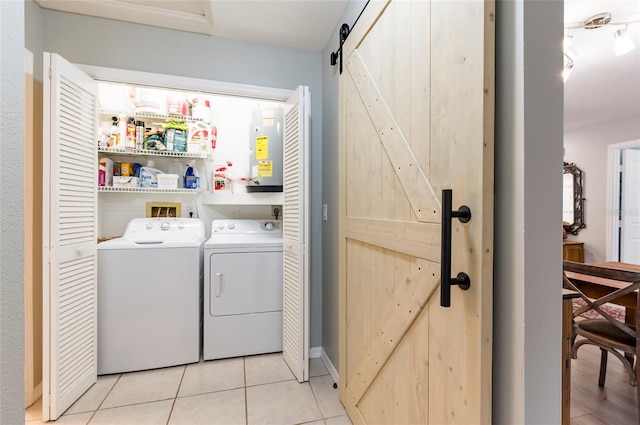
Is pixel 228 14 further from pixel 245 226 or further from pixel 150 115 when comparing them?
pixel 245 226

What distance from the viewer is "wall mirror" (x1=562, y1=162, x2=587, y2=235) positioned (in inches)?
173

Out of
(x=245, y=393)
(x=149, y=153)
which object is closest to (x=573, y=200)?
(x=245, y=393)

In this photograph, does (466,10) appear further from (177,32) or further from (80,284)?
(80,284)

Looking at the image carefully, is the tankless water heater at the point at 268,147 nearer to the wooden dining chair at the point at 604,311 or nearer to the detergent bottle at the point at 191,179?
the detergent bottle at the point at 191,179

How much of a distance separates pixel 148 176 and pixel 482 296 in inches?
104

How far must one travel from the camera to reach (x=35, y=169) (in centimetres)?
179

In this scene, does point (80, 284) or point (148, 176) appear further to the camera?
point (148, 176)

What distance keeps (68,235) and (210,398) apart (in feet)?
4.37

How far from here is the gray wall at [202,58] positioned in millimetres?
1964

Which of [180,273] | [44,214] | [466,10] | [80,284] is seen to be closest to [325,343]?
[180,273]

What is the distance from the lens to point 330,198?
2.15m

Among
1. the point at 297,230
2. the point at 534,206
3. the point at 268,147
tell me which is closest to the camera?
the point at 534,206

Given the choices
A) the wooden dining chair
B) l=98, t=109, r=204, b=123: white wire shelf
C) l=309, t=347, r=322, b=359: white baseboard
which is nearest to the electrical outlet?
l=98, t=109, r=204, b=123: white wire shelf

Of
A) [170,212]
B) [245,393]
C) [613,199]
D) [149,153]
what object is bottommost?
[245,393]
